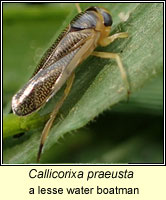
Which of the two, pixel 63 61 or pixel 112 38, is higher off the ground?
pixel 112 38

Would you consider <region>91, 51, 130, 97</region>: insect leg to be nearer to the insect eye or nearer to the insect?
the insect

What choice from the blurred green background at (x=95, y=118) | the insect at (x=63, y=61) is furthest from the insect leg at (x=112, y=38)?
the blurred green background at (x=95, y=118)

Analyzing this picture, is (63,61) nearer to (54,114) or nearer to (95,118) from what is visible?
(54,114)

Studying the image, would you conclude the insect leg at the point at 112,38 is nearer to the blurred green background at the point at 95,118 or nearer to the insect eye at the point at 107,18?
the insect eye at the point at 107,18

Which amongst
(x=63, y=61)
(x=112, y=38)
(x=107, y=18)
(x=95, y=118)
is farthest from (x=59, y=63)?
(x=95, y=118)

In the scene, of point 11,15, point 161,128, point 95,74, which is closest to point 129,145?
point 161,128

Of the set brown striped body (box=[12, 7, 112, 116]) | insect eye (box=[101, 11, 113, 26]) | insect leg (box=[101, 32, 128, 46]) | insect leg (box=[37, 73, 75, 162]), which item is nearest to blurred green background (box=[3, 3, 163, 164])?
insect eye (box=[101, 11, 113, 26])
